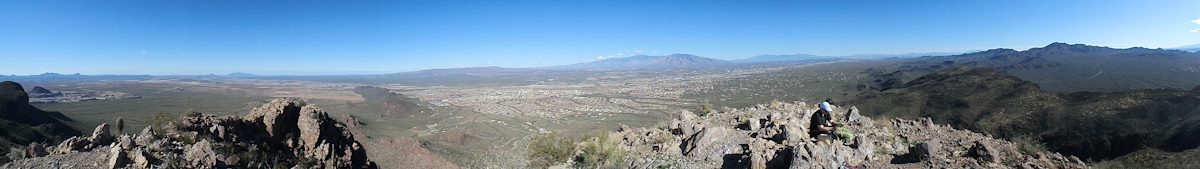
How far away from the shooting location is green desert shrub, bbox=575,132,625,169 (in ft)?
48.1

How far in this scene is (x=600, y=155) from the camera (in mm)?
15852

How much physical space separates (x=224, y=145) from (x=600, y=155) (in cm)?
892

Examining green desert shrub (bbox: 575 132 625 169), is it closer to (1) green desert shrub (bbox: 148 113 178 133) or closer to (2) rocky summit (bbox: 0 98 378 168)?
(2) rocky summit (bbox: 0 98 378 168)

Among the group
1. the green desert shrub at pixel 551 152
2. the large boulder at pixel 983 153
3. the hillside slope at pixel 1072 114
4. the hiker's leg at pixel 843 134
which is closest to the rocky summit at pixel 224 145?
the green desert shrub at pixel 551 152

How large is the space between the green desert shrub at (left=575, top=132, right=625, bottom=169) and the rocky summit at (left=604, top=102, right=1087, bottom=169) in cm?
29

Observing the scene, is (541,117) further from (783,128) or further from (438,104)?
(783,128)

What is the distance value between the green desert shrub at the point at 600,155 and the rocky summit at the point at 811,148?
11.3 inches

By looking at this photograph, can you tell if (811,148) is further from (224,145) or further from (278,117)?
(278,117)

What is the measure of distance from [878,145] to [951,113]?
144 feet

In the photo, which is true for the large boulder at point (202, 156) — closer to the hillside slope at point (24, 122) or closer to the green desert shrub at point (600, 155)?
the green desert shrub at point (600, 155)

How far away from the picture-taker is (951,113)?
→ 48.4m

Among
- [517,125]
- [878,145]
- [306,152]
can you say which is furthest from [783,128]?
[517,125]

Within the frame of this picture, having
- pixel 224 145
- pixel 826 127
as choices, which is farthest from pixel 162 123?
pixel 826 127

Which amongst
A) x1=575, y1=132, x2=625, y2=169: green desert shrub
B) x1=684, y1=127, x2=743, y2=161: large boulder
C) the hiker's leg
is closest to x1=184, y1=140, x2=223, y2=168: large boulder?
x1=575, y1=132, x2=625, y2=169: green desert shrub
